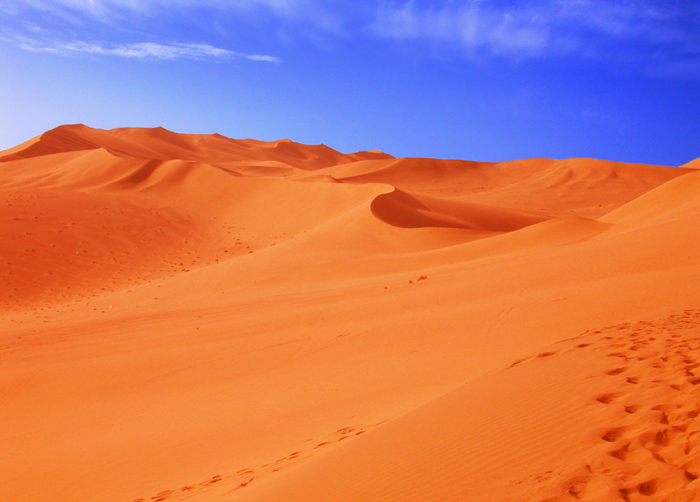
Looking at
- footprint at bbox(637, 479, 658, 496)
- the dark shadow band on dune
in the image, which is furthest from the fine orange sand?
the dark shadow band on dune

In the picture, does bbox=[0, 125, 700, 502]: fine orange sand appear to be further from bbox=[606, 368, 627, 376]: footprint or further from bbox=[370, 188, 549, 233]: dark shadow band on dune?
bbox=[370, 188, 549, 233]: dark shadow band on dune

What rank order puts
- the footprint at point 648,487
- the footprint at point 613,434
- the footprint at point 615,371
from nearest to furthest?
the footprint at point 648,487 → the footprint at point 613,434 → the footprint at point 615,371

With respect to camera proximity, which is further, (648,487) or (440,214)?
(440,214)

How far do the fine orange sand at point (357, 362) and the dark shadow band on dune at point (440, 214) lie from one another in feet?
1.82

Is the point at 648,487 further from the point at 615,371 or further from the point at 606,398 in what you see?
the point at 615,371

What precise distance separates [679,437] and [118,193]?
3115cm

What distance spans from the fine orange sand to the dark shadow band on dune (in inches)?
21.8

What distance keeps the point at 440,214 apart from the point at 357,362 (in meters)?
18.9

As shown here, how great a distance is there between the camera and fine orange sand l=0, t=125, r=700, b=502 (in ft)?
11.8

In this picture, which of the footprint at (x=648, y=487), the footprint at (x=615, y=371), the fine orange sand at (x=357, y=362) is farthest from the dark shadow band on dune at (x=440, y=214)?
the footprint at (x=648, y=487)

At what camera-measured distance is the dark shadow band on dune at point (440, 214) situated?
2289cm

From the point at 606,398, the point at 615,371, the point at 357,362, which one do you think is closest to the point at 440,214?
the point at 357,362

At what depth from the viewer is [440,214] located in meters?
26.1

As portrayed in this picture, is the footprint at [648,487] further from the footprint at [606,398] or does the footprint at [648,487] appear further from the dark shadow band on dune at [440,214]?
the dark shadow band on dune at [440,214]
